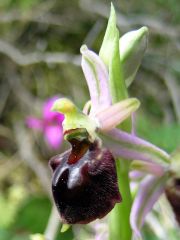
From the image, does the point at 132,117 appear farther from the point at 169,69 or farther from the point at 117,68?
the point at 169,69

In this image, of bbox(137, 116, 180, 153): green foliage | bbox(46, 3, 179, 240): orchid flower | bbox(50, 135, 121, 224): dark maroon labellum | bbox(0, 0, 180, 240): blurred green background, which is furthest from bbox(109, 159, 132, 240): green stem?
bbox(0, 0, 180, 240): blurred green background

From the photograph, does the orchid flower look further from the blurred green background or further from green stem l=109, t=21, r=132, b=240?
the blurred green background

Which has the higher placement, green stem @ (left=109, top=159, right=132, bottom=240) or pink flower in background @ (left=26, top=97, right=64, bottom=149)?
green stem @ (left=109, top=159, right=132, bottom=240)

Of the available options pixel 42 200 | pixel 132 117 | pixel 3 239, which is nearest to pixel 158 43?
pixel 42 200

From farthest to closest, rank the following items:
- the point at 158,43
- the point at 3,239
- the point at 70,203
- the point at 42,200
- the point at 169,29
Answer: the point at 158,43
the point at 169,29
the point at 42,200
the point at 3,239
the point at 70,203

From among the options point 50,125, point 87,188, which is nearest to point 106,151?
point 87,188

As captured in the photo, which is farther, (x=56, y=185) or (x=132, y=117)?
(x=132, y=117)

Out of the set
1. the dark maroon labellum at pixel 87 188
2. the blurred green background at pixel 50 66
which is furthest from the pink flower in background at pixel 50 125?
the dark maroon labellum at pixel 87 188
